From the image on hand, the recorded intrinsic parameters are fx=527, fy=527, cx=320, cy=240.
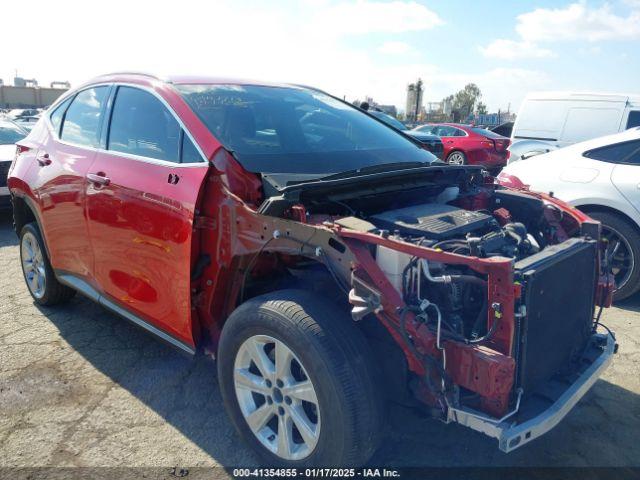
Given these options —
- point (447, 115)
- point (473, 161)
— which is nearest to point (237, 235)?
point (473, 161)

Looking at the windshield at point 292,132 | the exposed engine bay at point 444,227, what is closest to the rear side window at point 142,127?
the windshield at point 292,132

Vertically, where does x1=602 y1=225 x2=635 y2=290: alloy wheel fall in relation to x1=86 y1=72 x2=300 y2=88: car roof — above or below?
below

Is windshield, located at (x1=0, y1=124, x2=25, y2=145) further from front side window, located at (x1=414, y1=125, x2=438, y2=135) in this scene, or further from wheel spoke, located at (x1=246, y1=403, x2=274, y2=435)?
front side window, located at (x1=414, y1=125, x2=438, y2=135)

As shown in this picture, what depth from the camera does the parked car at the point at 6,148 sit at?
24.8 feet

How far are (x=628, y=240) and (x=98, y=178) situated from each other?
4.36 meters

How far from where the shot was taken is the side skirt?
3039mm

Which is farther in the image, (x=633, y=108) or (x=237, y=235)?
(x=633, y=108)

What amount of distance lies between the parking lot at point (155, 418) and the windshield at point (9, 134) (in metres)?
5.49

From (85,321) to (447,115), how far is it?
55.8m

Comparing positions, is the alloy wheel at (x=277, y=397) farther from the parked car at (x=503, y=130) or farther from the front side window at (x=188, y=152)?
the parked car at (x=503, y=130)

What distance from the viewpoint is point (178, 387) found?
3.43 metres

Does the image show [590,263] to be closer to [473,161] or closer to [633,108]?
[633,108]

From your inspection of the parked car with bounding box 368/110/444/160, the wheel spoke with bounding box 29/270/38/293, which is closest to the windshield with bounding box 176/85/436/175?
the parked car with bounding box 368/110/444/160

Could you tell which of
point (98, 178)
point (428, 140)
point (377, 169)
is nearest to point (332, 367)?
point (377, 169)
